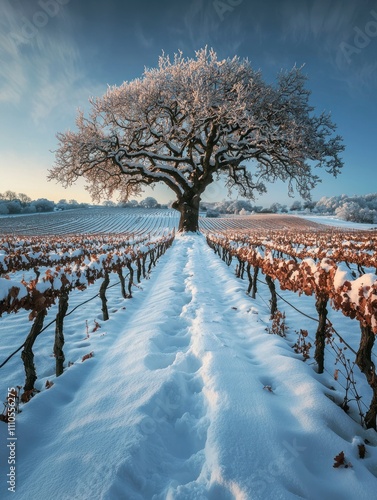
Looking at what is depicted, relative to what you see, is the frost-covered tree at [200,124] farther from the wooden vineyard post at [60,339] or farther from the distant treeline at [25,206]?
the distant treeline at [25,206]

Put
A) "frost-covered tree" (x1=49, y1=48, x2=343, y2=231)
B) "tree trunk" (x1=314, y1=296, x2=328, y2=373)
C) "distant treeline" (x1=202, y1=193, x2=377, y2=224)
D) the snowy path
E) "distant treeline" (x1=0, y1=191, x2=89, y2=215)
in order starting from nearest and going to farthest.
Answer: the snowy path < "tree trunk" (x1=314, y1=296, x2=328, y2=373) < "frost-covered tree" (x1=49, y1=48, x2=343, y2=231) < "distant treeline" (x1=0, y1=191, x2=89, y2=215) < "distant treeline" (x1=202, y1=193, x2=377, y2=224)

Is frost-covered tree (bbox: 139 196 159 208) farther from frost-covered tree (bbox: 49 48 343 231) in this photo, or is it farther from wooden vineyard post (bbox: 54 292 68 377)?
wooden vineyard post (bbox: 54 292 68 377)

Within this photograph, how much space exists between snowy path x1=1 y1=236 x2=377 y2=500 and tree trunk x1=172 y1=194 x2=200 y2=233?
71.2 ft

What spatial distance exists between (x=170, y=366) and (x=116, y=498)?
1.64m

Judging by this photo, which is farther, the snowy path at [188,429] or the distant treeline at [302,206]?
the distant treeline at [302,206]

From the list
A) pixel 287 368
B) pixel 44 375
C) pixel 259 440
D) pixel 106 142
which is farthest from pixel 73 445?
pixel 106 142

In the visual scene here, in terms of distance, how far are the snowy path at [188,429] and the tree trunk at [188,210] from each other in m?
21.7

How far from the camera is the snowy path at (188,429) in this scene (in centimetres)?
182

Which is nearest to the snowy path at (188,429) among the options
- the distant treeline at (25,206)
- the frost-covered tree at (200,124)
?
the frost-covered tree at (200,124)

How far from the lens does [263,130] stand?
19.8 m

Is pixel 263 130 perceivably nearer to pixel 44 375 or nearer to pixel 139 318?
pixel 139 318

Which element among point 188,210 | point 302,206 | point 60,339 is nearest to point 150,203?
point 302,206

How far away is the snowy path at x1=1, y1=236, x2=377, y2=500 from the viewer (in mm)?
1820

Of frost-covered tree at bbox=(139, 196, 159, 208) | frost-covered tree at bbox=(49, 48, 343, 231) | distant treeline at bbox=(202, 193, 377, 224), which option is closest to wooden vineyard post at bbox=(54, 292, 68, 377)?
frost-covered tree at bbox=(49, 48, 343, 231)
